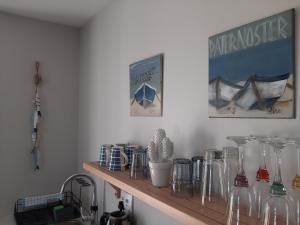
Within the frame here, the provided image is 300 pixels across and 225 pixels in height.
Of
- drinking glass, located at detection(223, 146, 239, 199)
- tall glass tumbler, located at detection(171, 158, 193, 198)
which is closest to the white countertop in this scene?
tall glass tumbler, located at detection(171, 158, 193, 198)

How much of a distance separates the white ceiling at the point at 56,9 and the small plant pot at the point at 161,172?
1.37 metres

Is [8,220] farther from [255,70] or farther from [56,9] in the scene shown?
[255,70]

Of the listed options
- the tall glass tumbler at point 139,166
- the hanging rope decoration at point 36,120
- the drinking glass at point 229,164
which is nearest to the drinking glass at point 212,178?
the drinking glass at point 229,164

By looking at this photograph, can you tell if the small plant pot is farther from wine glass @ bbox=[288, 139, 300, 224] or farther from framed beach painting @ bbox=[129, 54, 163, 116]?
wine glass @ bbox=[288, 139, 300, 224]

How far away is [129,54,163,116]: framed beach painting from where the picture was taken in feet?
4.51

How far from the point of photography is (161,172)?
42.3 inches

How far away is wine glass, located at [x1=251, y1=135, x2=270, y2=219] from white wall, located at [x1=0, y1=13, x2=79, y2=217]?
1966 mm

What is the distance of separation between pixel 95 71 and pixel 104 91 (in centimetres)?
27

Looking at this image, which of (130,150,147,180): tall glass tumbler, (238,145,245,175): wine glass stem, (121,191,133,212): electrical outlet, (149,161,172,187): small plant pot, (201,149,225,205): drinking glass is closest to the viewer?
(238,145,245,175): wine glass stem

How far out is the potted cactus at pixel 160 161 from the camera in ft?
3.52

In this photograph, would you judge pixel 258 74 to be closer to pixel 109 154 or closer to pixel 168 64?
pixel 168 64

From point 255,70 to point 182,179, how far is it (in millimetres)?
471

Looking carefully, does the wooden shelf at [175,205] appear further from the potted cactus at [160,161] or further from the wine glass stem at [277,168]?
the wine glass stem at [277,168]

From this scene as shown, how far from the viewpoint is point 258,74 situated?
2.85ft
